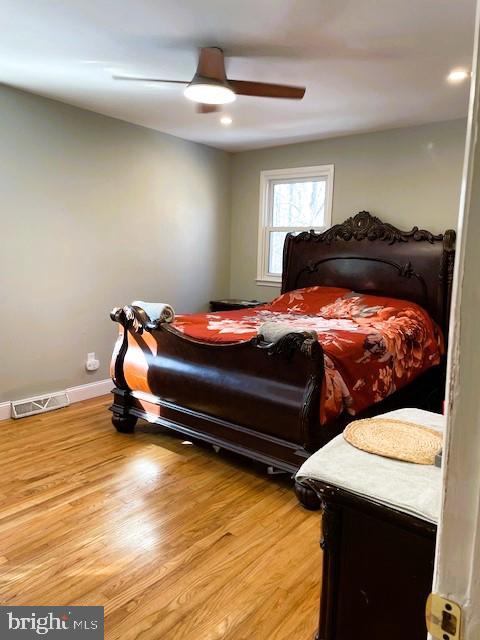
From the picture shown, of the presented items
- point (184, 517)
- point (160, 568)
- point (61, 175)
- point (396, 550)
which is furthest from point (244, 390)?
point (61, 175)

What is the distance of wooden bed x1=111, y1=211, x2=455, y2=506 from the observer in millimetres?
2426

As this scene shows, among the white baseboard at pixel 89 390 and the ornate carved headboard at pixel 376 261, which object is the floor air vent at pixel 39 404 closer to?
the white baseboard at pixel 89 390

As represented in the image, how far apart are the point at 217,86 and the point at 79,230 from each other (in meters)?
2.03

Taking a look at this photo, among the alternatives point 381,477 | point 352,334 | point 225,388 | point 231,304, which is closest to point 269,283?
point 231,304

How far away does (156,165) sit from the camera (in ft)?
14.9

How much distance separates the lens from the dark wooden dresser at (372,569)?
3.07 feet

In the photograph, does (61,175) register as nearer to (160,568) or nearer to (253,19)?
(253,19)

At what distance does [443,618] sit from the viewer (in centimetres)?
54

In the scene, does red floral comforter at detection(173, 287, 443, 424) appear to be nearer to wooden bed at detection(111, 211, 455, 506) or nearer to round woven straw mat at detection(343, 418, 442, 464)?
wooden bed at detection(111, 211, 455, 506)

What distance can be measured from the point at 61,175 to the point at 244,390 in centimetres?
251

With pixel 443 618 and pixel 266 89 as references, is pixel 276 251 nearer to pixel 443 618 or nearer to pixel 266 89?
pixel 266 89

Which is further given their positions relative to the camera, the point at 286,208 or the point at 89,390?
the point at 286,208

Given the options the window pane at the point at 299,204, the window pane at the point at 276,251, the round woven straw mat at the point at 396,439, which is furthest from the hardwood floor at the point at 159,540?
the window pane at the point at 299,204

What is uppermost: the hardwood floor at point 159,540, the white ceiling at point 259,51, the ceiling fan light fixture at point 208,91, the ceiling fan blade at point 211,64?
the white ceiling at point 259,51
